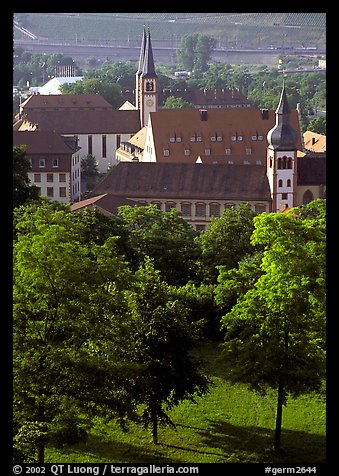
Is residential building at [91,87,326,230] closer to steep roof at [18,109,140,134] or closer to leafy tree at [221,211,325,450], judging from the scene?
steep roof at [18,109,140,134]

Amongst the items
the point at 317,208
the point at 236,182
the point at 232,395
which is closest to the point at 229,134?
the point at 236,182

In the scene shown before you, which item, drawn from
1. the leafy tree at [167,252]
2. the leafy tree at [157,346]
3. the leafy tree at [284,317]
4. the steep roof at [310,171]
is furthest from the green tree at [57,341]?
the steep roof at [310,171]

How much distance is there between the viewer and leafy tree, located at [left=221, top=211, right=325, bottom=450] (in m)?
8.27

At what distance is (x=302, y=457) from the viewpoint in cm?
791

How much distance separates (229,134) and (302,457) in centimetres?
3055

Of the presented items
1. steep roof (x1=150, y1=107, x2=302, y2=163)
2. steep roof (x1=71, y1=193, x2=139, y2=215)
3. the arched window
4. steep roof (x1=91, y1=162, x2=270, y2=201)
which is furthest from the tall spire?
steep roof (x1=71, y1=193, x2=139, y2=215)

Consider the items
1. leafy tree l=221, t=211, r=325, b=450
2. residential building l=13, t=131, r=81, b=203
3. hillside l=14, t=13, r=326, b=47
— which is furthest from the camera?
residential building l=13, t=131, r=81, b=203

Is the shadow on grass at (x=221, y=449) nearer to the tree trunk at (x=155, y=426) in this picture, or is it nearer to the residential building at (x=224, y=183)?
the tree trunk at (x=155, y=426)

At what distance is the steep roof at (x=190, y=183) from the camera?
3091cm

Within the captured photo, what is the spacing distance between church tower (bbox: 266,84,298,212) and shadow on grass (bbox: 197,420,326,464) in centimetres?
2067

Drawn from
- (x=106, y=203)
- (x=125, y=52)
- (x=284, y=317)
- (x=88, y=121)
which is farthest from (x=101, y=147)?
(x=284, y=317)

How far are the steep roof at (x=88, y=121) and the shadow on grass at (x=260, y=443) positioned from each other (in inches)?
1379
